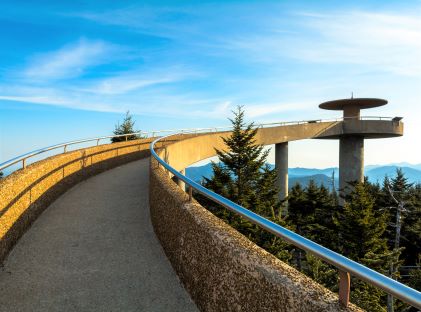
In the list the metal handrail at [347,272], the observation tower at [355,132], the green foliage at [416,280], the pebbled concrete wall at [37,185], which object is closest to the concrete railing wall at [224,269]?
the metal handrail at [347,272]

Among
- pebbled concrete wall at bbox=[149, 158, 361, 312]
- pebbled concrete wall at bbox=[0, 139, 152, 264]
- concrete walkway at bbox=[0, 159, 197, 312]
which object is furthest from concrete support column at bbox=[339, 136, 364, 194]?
pebbled concrete wall at bbox=[149, 158, 361, 312]

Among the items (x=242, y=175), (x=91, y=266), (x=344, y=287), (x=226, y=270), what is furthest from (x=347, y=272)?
(x=242, y=175)

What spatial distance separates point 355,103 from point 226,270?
4508cm

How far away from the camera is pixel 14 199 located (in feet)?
23.1

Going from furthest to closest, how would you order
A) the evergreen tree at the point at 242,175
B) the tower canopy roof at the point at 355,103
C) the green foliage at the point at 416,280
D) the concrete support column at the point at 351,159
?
the tower canopy roof at the point at 355,103, the concrete support column at the point at 351,159, the green foliage at the point at 416,280, the evergreen tree at the point at 242,175

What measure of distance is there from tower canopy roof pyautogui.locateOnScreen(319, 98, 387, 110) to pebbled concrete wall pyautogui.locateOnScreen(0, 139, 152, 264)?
3589cm

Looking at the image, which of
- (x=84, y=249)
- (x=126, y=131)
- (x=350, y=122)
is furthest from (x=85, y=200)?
(x=350, y=122)

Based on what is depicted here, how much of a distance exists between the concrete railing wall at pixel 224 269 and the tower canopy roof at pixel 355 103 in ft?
137

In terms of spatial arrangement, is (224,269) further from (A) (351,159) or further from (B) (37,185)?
(A) (351,159)

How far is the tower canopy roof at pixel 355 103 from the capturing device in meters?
43.4

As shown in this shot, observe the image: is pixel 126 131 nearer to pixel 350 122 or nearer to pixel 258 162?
pixel 258 162

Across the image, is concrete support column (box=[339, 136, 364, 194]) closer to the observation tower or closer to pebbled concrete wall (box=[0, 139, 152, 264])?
the observation tower

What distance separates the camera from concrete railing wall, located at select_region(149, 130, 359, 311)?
8.97 ft

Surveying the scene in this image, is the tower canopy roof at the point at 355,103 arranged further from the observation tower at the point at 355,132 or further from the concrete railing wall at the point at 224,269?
the concrete railing wall at the point at 224,269
